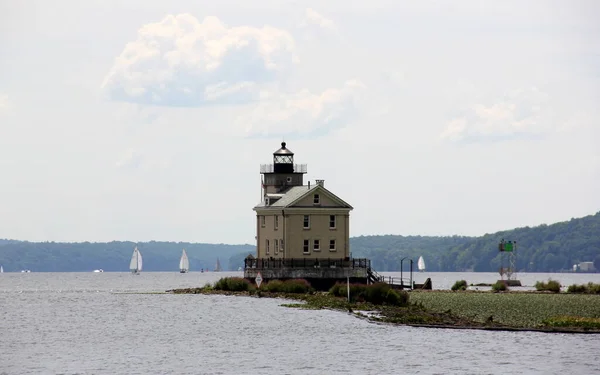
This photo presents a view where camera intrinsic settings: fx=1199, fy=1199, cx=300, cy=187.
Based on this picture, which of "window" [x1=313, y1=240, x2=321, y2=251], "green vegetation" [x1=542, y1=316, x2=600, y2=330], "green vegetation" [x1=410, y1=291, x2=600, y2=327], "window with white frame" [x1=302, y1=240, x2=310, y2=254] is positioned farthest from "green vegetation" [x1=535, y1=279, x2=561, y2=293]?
"green vegetation" [x1=542, y1=316, x2=600, y2=330]

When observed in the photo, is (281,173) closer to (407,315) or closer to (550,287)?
(550,287)

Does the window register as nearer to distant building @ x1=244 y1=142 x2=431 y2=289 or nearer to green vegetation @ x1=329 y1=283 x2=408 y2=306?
distant building @ x1=244 y1=142 x2=431 y2=289

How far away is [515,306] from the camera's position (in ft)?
252

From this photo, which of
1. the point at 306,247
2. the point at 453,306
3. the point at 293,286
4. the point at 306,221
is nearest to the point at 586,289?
the point at 306,247

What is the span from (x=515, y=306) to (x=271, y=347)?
25.5m

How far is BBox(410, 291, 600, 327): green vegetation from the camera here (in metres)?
66.3

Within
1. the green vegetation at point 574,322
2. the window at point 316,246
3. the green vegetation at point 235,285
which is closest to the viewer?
the green vegetation at point 574,322

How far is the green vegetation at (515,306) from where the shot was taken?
66312 mm

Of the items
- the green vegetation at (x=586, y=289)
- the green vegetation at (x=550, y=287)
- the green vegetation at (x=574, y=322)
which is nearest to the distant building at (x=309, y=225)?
the green vegetation at (x=550, y=287)

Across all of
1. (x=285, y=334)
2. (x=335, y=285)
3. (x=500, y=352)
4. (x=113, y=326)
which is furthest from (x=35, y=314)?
(x=500, y=352)

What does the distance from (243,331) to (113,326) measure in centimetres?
982

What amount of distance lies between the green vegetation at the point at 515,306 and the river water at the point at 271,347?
19.8 feet

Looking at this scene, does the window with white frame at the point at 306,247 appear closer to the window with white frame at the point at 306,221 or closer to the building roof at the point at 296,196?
the window with white frame at the point at 306,221

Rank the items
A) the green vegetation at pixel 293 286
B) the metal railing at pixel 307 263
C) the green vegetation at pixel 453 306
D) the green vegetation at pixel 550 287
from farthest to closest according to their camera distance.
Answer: the green vegetation at pixel 550 287 → the metal railing at pixel 307 263 → the green vegetation at pixel 293 286 → the green vegetation at pixel 453 306
